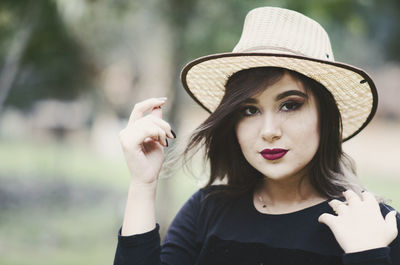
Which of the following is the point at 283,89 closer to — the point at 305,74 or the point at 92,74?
the point at 305,74

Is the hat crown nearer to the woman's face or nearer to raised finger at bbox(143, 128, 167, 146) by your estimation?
the woman's face

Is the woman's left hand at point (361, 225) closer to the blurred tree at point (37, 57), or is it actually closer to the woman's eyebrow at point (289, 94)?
the woman's eyebrow at point (289, 94)

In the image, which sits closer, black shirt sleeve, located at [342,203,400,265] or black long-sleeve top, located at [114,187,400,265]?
black shirt sleeve, located at [342,203,400,265]

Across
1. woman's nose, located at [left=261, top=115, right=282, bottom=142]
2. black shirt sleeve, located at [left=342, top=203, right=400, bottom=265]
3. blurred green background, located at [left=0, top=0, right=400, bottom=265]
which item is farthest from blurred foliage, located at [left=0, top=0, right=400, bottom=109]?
black shirt sleeve, located at [left=342, top=203, right=400, bottom=265]

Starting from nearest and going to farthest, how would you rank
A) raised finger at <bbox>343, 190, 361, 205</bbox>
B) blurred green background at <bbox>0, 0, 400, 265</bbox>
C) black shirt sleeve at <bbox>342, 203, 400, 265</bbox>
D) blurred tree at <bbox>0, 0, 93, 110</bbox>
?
black shirt sleeve at <bbox>342, 203, 400, 265</bbox>
raised finger at <bbox>343, 190, 361, 205</bbox>
blurred green background at <bbox>0, 0, 400, 265</bbox>
blurred tree at <bbox>0, 0, 93, 110</bbox>

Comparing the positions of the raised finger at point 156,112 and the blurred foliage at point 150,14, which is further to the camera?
the blurred foliage at point 150,14

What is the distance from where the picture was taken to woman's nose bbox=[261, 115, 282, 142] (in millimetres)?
1590

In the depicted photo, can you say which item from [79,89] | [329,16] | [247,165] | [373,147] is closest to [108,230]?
[79,89]

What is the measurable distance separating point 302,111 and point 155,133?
53cm

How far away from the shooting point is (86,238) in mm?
6625

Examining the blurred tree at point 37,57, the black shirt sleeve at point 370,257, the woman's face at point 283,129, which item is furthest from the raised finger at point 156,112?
the blurred tree at point 37,57

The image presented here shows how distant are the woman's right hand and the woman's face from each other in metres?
0.32

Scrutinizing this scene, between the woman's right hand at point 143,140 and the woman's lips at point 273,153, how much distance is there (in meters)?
0.35

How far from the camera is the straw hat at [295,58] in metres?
1.59
